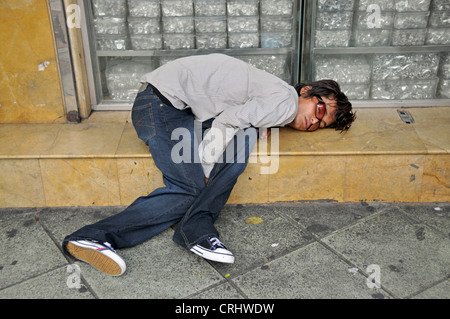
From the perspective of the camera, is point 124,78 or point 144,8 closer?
point 144,8

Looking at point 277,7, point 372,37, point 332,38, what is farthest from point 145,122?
point 372,37

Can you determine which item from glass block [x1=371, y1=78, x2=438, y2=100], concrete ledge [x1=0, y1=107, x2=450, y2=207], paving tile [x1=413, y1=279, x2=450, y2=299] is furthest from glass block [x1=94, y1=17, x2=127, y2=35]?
paving tile [x1=413, y1=279, x2=450, y2=299]

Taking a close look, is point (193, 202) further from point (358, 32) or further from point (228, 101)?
point (358, 32)

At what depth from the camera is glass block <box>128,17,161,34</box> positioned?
3.49m

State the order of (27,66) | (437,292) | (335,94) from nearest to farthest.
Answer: (437,292), (335,94), (27,66)

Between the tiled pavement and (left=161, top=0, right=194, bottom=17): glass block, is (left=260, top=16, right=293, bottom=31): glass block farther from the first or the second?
the tiled pavement

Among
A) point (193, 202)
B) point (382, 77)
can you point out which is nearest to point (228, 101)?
point (193, 202)

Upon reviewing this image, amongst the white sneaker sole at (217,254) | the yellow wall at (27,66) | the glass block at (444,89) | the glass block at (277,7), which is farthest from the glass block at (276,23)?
the white sneaker sole at (217,254)

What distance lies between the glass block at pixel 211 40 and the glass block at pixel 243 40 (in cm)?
5

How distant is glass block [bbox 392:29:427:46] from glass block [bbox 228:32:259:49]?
1010mm

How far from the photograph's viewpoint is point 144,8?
346 centimetres

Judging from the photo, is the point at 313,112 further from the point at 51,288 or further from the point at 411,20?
the point at 51,288

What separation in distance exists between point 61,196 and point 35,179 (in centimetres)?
19

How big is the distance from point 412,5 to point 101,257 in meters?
2.72
